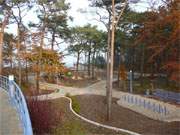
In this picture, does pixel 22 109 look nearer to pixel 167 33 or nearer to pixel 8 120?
pixel 8 120

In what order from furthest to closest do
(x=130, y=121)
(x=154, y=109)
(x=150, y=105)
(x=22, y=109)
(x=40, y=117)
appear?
1. (x=150, y=105)
2. (x=154, y=109)
3. (x=130, y=121)
4. (x=40, y=117)
5. (x=22, y=109)

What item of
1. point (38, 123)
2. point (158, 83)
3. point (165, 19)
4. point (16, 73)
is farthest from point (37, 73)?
point (38, 123)

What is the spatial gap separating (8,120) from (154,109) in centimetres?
1825

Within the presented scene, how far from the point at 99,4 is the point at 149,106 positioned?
1465 cm

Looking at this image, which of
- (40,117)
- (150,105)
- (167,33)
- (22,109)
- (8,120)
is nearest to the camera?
(22,109)

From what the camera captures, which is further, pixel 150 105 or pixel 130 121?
pixel 150 105

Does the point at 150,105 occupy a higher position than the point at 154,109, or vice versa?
the point at 150,105

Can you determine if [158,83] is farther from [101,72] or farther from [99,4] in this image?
[101,72]

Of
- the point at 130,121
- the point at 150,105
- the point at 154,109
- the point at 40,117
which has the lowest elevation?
the point at 130,121

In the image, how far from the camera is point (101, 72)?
93.8 meters

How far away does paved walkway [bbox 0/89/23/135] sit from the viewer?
12.1 metres

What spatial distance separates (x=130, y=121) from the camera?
26.8m

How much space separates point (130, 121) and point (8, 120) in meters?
14.4

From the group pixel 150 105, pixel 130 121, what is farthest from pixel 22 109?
pixel 150 105
